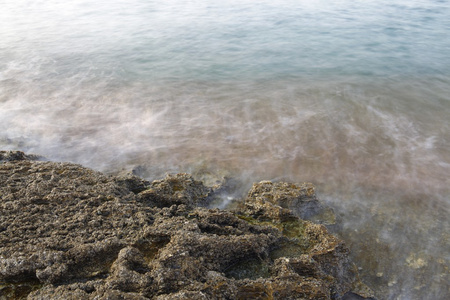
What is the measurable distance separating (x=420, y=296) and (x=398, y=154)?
2769 millimetres

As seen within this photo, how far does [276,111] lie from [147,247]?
4.60 meters

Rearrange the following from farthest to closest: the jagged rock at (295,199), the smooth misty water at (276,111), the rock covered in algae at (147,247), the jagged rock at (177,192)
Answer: the smooth misty water at (276,111)
the jagged rock at (295,199)
the jagged rock at (177,192)
the rock covered in algae at (147,247)

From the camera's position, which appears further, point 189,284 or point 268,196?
point 268,196

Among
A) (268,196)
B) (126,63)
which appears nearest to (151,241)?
(268,196)

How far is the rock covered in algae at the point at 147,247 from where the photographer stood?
2.49 metres

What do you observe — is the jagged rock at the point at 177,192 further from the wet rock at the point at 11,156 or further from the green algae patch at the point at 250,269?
the wet rock at the point at 11,156

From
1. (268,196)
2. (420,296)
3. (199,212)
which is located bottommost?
(420,296)

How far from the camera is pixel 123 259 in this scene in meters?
2.62

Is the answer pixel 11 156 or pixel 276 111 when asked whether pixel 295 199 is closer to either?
pixel 276 111

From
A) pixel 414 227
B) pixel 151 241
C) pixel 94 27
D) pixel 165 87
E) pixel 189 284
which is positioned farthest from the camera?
pixel 94 27

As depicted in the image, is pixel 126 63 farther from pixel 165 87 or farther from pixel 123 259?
pixel 123 259

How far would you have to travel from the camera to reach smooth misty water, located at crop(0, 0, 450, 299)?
4.19 meters

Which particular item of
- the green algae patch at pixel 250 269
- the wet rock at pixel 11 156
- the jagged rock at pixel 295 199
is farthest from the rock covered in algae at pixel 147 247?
the wet rock at pixel 11 156

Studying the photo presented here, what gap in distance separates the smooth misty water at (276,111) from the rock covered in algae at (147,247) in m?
0.86
